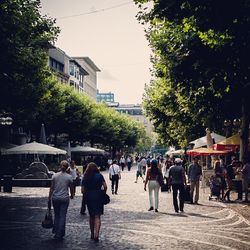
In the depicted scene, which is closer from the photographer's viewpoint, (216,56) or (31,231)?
(31,231)

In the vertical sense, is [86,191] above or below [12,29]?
below

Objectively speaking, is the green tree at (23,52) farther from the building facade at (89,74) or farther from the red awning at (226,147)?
the building facade at (89,74)

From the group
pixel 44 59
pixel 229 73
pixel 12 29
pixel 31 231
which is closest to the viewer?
pixel 31 231

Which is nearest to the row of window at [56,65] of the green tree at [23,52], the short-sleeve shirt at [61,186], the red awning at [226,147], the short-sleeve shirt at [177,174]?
the green tree at [23,52]

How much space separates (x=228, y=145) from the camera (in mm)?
28312

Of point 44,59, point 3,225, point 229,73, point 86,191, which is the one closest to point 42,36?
point 44,59

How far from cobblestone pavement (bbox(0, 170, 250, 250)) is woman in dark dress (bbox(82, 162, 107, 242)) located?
1.02ft

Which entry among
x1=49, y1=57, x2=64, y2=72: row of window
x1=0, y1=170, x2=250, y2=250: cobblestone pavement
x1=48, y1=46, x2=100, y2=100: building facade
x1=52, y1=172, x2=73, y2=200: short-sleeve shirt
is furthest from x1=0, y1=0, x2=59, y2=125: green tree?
x1=49, y1=57, x2=64, y2=72: row of window

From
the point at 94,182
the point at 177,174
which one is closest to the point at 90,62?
the point at 177,174

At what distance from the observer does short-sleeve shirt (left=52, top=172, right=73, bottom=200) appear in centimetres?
1110

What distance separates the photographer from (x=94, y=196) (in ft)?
36.3

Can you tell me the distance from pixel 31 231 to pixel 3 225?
4.77 ft

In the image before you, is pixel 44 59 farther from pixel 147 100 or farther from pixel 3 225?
pixel 147 100

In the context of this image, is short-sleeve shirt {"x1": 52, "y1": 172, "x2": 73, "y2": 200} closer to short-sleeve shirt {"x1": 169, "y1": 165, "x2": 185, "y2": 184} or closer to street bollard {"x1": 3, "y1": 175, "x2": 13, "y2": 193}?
short-sleeve shirt {"x1": 169, "y1": 165, "x2": 185, "y2": 184}
